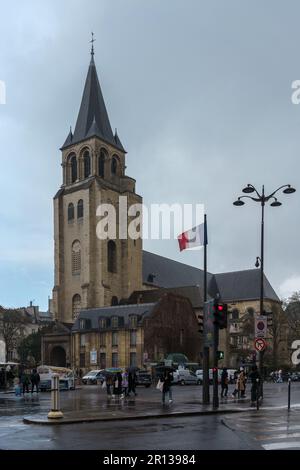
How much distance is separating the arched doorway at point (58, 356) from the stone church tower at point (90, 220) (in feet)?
30.5

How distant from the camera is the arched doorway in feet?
273

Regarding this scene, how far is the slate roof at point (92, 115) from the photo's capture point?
337 ft

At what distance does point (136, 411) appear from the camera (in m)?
22.1

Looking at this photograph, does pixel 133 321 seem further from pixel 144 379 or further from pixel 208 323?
pixel 208 323

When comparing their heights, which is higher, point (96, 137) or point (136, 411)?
point (96, 137)

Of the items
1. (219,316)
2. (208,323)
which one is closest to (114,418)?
(219,316)

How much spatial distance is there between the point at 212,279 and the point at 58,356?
4560 centimetres

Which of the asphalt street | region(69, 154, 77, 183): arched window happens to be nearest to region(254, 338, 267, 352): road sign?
the asphalt street

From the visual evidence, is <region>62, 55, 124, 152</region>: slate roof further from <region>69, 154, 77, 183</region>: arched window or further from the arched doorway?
the arched doorway
